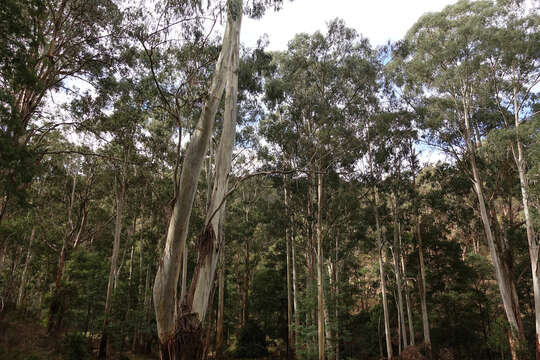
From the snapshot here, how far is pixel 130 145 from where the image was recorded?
→ 42.4ft

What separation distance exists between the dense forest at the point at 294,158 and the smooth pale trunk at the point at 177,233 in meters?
0.10

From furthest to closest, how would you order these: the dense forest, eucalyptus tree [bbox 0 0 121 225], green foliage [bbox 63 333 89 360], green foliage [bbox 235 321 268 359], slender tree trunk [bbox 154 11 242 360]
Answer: green foliage [bbox 235 321 268 359]
green foliage [bbox 63 333 89 360]
the dense forest
eucalyptus tree [bbox 0 0 121 225]
slender tree trunk [bbox 154 11 242 360]

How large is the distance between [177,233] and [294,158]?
9453 millimetres

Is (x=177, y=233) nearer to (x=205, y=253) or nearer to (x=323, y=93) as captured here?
(x=205, y=253)

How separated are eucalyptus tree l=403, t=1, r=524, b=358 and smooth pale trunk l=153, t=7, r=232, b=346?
1180cm

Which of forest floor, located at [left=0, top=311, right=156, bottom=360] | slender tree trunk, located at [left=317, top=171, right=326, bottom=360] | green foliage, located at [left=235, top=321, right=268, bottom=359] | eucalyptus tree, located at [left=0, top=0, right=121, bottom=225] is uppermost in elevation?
eucalyptus tree, located at [left=0, top=0, right=121, bottom=225]

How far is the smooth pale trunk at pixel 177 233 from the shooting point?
12.8 feet

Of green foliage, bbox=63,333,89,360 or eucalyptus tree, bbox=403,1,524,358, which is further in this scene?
eucalyptus tree, bbox=403,1,524,358

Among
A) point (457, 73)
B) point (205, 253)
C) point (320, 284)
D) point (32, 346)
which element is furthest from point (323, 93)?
point (32, 346)

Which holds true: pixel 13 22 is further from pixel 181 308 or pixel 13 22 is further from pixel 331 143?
pixel 331 143

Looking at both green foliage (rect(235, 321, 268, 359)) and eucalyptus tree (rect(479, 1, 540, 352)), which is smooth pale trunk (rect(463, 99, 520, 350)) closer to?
eucalyptus tree (rect(479, 1, 540, 352))

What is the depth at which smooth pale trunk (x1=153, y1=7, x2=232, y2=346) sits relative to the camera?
3.91 meters

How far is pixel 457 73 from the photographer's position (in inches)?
501

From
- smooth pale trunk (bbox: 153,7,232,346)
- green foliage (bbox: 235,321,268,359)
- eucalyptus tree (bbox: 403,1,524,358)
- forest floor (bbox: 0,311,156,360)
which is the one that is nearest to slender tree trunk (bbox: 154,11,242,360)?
smooth pale trunk (bbox: 153,7,232,346)
